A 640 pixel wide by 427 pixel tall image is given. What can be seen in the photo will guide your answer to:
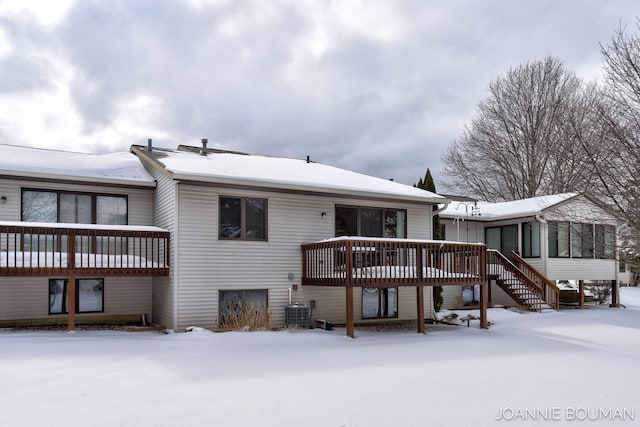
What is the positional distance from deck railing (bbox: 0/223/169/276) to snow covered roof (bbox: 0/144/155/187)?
4.87 ft

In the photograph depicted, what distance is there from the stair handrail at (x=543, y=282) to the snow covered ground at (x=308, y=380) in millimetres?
6098

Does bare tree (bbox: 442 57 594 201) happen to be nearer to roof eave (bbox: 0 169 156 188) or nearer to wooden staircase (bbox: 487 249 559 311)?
wooden staircase (bbox: 487 249 559 311)

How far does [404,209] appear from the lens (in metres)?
15.5

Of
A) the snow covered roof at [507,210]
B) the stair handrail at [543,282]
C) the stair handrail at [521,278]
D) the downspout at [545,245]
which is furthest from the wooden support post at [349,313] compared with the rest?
the downspout at [545,245]

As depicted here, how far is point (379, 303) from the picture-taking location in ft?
Result: 50.2

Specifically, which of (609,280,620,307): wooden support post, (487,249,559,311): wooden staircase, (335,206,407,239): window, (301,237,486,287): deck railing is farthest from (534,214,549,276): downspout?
(335,206,407,239): window

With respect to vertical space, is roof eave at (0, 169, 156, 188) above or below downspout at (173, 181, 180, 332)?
above

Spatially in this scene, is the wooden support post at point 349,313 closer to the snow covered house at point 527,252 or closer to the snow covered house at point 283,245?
the snow covered house at point 283,245

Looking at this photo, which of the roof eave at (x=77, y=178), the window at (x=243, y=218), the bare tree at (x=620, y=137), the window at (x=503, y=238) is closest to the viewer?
the bare tree at (x=620, y=137)

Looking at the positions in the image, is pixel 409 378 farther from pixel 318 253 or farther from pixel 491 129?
pixel 491 129

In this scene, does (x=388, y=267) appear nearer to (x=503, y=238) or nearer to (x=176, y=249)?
(x=176, y=249)

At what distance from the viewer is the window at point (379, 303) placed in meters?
15.1

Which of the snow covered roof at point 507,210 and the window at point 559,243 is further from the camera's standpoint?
the window at point 559,243

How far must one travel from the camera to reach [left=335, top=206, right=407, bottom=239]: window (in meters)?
14.6
